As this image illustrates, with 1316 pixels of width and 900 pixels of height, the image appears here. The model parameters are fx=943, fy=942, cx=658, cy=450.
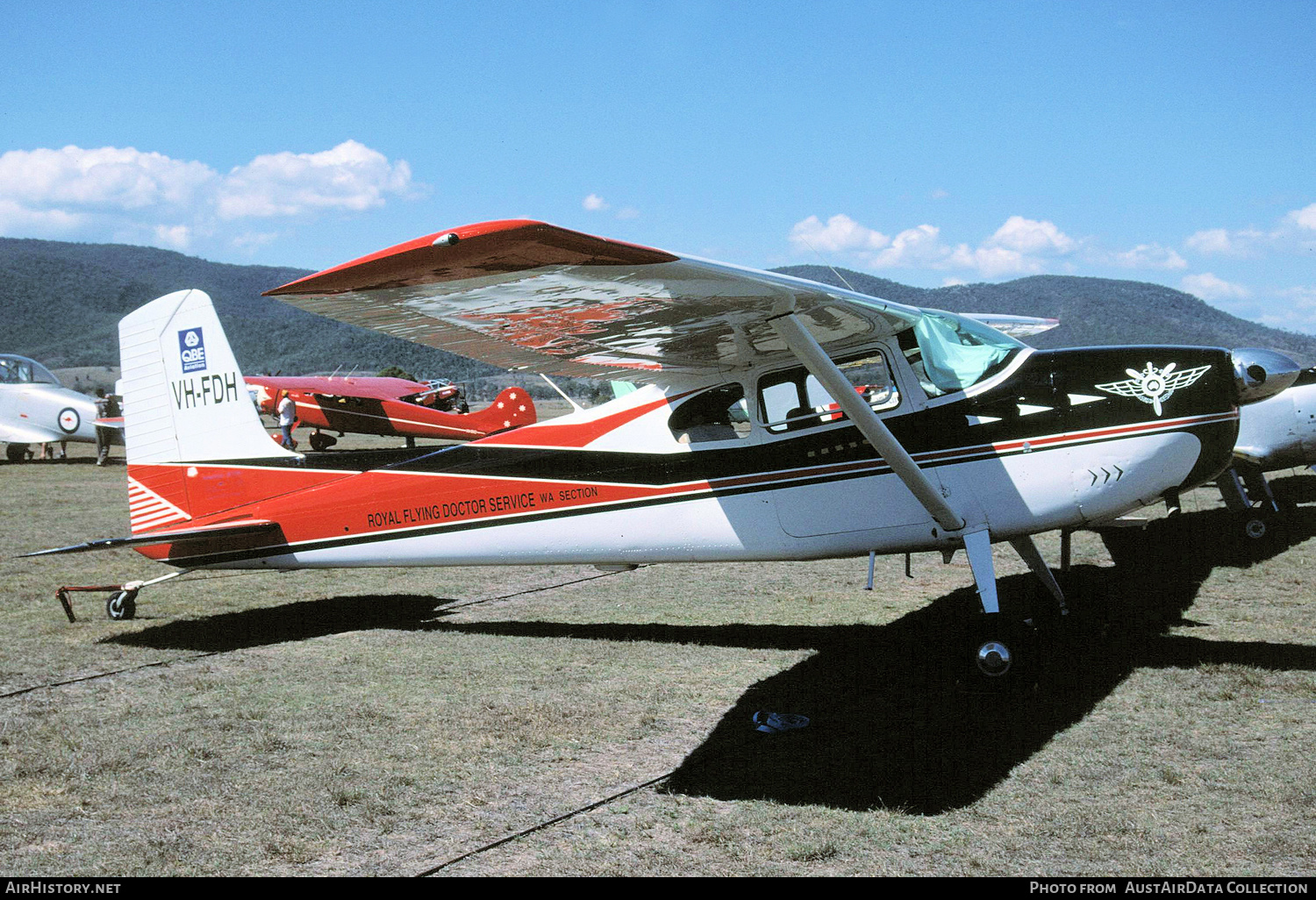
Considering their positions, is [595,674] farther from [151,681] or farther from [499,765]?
[151,681]

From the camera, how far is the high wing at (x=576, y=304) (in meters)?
3.35

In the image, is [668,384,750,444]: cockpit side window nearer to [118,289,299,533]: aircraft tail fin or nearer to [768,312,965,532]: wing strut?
[768,312,965,532]: wing strut

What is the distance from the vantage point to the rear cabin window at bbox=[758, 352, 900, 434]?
583 centimetres

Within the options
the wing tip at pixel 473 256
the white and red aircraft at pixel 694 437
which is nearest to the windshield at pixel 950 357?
the white and red aircraft at pixel 694 437

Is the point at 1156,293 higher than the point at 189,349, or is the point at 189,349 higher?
the point at 1156,293

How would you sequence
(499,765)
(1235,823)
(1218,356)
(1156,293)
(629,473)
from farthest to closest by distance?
1. (1156,293)
2. (629,473)
3. (1218,356)
4. (499,765)
5. (1235,823)

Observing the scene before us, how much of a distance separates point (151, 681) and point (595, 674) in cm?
273

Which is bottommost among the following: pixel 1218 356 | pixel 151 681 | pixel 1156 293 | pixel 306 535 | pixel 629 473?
pixel 151 681

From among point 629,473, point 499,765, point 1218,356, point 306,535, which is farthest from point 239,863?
point 1218,356

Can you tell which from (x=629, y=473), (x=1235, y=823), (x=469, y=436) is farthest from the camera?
(x=469, y=436)

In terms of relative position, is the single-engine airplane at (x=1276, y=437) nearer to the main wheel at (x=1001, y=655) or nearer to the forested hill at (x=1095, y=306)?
the main wheel at (x=1001, y=655)

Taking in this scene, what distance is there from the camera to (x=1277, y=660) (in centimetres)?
574

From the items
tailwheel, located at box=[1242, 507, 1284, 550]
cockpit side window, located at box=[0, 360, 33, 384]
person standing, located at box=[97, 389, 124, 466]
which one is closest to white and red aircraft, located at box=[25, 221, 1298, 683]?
tailwheel, located at box=[1242, 507, 1284, 550]

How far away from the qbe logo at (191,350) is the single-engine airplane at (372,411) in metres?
19.8
